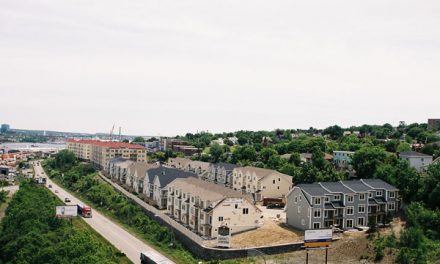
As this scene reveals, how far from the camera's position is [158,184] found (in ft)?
208

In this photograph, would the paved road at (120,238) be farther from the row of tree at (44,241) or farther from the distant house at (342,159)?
the distant house at (342,159)

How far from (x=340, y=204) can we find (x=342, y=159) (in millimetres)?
37085

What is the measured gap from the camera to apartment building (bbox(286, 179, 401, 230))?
46125mm

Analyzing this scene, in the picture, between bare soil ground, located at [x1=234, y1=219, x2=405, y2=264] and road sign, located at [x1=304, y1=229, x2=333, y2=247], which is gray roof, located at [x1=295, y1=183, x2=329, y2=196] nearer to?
bare soil ground, located at [x1=234, y1=219, x2=405, y2=264]

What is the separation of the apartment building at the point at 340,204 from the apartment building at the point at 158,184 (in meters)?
19.5

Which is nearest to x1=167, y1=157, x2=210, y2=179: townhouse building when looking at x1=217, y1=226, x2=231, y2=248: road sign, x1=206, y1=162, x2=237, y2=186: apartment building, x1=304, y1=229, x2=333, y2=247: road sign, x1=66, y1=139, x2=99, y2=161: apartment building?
x1=206, y1=162, x2=237, y2=186: apartment building

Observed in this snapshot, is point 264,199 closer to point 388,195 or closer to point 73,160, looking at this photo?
point 388,195

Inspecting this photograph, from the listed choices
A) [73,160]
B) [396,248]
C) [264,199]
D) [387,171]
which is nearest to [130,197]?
[264,199]

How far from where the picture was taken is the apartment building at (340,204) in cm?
4612

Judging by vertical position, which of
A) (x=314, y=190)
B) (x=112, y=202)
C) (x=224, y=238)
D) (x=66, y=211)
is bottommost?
(x=112, y=202)

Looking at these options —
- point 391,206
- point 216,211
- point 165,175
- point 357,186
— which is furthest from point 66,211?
point 391,206

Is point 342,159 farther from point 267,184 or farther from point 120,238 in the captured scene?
point 120,238

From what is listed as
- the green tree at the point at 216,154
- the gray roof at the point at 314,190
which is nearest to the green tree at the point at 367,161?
the gray roof at the point at 314,190

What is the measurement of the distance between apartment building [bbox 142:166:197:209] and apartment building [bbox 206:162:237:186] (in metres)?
8.17
